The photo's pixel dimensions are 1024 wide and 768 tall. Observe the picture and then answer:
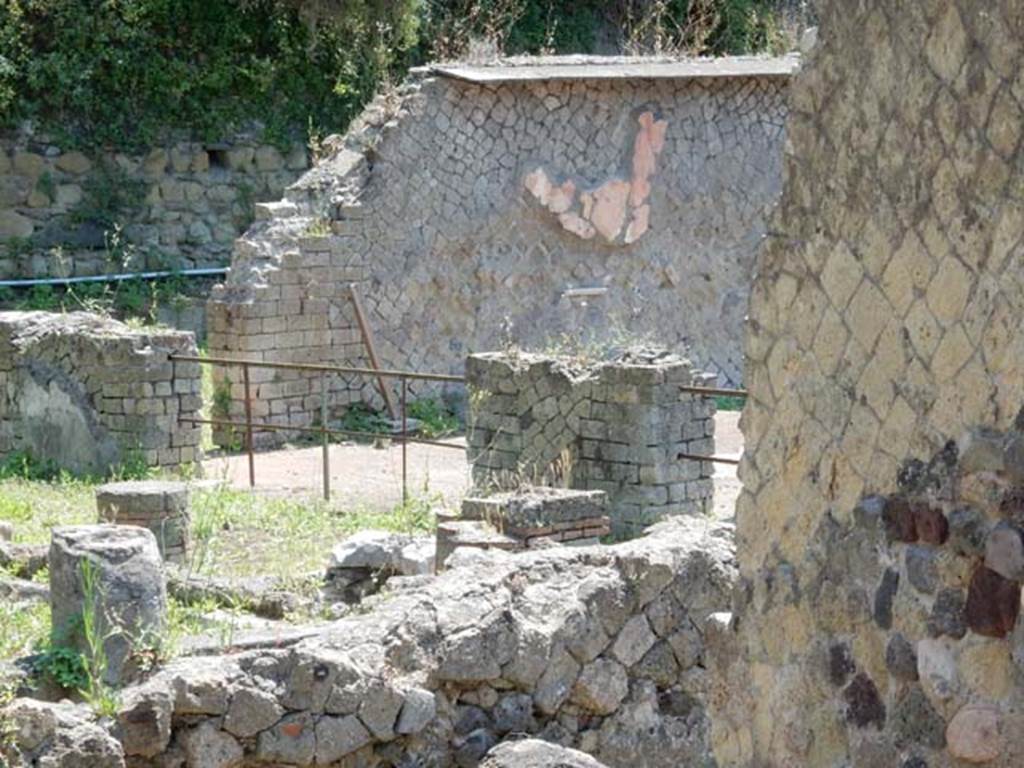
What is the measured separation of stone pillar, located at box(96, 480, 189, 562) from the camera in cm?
1077

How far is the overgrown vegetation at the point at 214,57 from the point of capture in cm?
2188

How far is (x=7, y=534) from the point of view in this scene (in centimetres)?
1132

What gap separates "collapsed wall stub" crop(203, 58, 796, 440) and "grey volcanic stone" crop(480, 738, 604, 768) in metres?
10.6

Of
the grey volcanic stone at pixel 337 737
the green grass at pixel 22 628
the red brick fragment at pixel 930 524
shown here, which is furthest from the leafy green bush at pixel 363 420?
the red brick fragment at pixel 930 524

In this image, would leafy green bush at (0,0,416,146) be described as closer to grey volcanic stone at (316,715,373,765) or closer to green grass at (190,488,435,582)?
green grass at (190,488,435,582)

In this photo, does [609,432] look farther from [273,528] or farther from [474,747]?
[474,747]

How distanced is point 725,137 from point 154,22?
6962 mm

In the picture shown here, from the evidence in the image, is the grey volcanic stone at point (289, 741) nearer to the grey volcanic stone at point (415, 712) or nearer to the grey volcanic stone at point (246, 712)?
the grey volcanic stone at point (246, 712)

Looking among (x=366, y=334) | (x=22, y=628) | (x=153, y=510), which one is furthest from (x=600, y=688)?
(x=366, y=334)

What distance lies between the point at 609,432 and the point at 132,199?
10.7 m

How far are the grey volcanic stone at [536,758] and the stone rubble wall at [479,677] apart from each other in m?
1.27

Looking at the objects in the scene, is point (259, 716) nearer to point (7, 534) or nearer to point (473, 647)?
point (473, 647)

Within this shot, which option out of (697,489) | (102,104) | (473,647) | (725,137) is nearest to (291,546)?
(697,489)

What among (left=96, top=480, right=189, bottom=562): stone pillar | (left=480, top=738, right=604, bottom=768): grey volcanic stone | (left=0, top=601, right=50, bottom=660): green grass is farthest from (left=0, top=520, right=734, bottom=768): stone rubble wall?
(left=96, top=480, right=189, bottom=562): stone pillar
